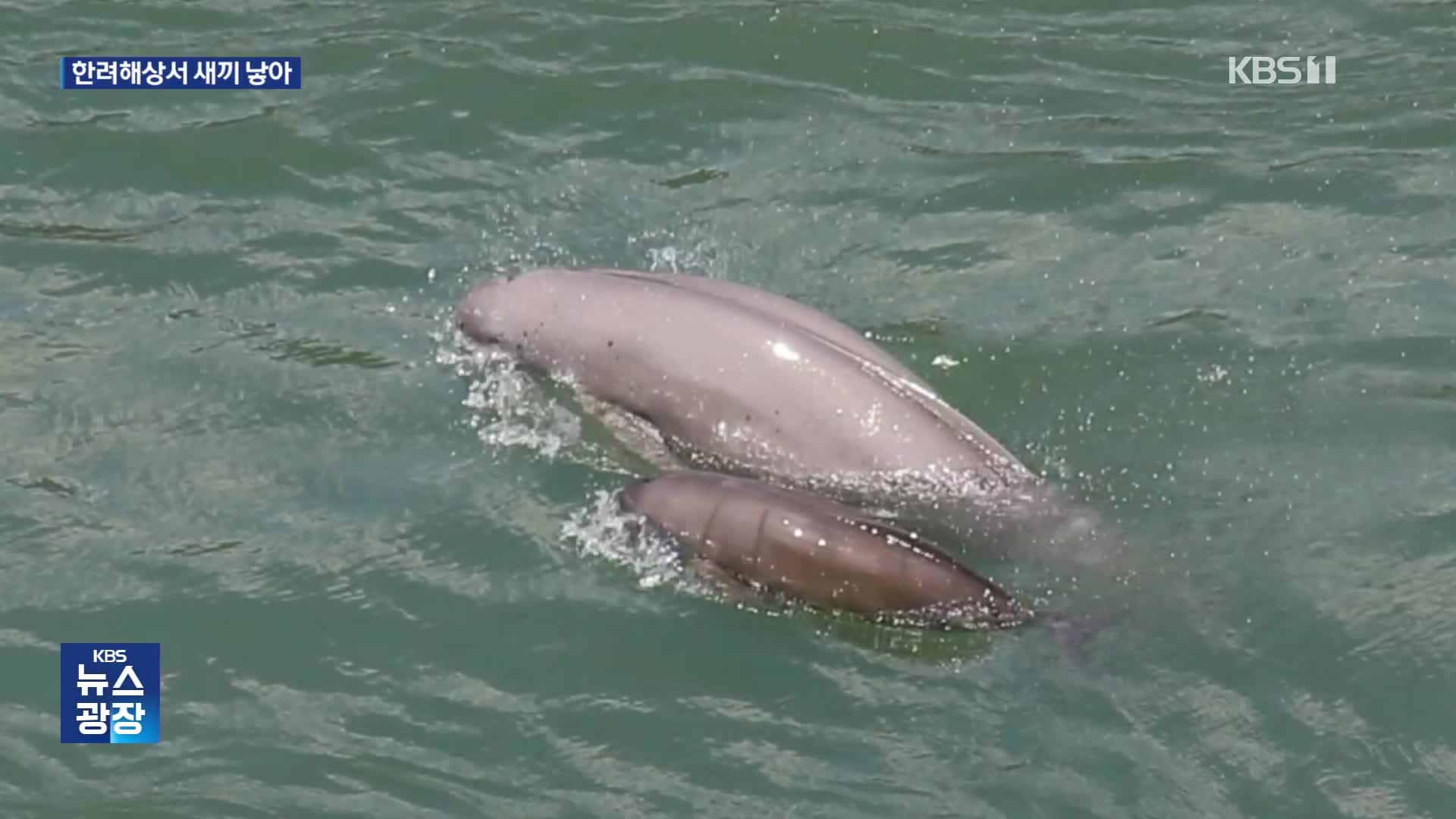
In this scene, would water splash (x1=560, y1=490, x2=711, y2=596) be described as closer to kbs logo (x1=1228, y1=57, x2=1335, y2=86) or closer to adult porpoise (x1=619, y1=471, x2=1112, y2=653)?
adult porpoise (x1=619, y1=471, x2=1112, y2=653)

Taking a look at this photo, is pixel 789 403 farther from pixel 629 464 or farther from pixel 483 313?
pixel 483 313

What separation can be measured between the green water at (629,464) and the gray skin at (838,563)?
162 mm

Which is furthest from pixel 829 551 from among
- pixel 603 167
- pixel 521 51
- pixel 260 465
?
pixel 521 51

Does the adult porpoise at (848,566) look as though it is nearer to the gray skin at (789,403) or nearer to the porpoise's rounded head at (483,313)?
the gray skin at (789,403)

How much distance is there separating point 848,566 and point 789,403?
1.23 meters

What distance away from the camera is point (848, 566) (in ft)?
29.7

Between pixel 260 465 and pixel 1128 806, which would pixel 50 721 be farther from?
pixel 1128 806

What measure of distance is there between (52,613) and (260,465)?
1.32m

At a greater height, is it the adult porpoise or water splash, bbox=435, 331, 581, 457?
water splash, bbox=435, 331, 581, 457

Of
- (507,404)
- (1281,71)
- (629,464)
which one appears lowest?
(629,464)

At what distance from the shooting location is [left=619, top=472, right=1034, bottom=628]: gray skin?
29.7 ft
